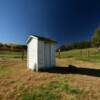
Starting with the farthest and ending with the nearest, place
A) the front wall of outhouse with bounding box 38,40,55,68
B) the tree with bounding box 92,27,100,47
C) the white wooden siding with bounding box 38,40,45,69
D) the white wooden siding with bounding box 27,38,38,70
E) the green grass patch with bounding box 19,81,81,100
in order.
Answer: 1. the tree with bounding box 92,27,100,47
2. the front wall of outhouse with bounding box 38,40,55,68
3. the white wooden siding with bounding box 38,40,45,69
4. the white wooden siding with bounding box 27,38,38,70
5. the green grass patch with bounding box 19,81,81,100

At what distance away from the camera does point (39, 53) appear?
19734mm

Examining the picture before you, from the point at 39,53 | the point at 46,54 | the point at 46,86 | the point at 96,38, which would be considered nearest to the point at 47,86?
the point at 46,86

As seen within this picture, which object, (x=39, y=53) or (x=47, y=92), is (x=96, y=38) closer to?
(x=39, y=53)

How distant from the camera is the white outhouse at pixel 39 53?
64.2 ft

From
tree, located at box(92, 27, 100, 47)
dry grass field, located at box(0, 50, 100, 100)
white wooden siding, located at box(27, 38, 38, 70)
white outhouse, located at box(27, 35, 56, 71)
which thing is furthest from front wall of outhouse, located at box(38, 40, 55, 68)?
tree, located at box(92, 27, 100, 47)

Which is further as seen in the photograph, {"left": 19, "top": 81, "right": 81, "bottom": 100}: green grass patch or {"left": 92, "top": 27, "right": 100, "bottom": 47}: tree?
{"left": 92, "top": 27, "right": 100, "bottom": 47}: tree

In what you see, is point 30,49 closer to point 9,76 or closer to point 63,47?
point 9,76

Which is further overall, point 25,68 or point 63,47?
point 63,47

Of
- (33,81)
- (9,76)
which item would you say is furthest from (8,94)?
(9,76)

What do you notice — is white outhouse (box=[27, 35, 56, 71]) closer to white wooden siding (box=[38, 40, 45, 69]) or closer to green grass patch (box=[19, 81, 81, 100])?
white wooden siding (box=[38, 40, 45, 69])

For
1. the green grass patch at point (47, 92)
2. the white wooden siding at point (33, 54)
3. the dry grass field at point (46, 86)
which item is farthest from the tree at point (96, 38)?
the green grass patch at point (47, 92)

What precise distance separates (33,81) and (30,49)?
192 inches

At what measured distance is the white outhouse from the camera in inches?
770

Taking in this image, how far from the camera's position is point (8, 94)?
14.2 m
